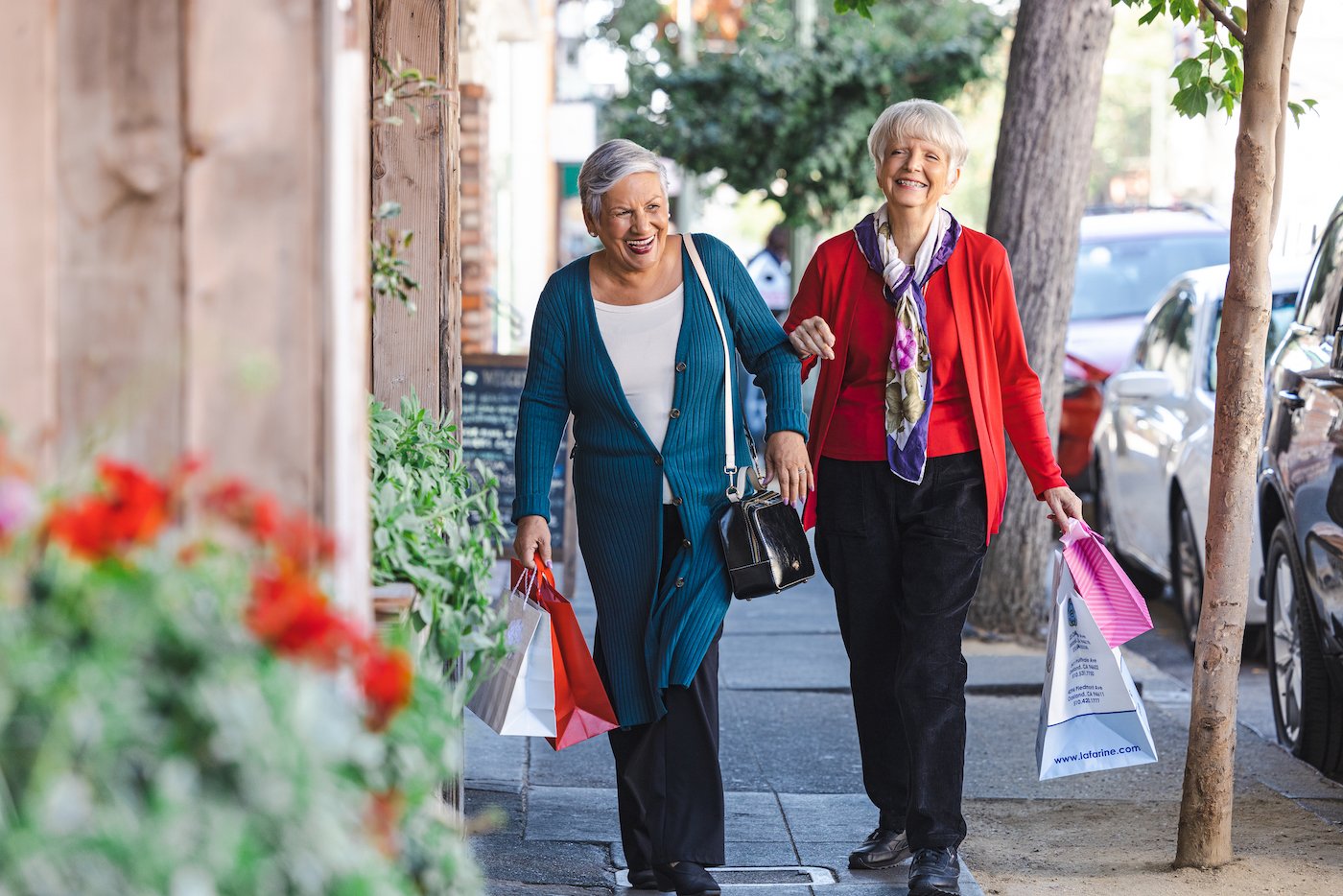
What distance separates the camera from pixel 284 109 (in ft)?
7.41

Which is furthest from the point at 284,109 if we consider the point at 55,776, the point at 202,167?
the point at 55,776

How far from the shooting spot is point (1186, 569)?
7992 mm

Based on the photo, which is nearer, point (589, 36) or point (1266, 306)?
point (1266, 306)

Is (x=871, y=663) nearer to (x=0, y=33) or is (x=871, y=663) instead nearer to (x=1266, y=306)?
(x=1266, y=306)

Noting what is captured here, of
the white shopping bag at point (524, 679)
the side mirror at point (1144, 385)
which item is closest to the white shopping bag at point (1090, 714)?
the white shopping bag at point (524, 679)

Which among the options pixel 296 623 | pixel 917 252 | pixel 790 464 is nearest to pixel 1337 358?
pixel 917 252

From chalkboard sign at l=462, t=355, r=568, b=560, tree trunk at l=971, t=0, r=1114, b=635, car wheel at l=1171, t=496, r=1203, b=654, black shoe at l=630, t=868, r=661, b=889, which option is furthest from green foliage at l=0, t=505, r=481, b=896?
chalkboard sign at l=462, t=355, r=568, b=560

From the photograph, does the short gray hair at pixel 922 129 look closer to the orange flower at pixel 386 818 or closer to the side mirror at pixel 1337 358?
the side mirror at pixel 1337 358

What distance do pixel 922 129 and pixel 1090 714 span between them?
59.0 inches

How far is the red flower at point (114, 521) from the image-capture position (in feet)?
6.00

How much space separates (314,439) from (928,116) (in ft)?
8.05

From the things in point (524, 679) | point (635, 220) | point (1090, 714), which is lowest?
point (1090, 714)

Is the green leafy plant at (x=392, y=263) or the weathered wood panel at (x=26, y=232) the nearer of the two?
the weathered wood panel at (x=26, y=232)

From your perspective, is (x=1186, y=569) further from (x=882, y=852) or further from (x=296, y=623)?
(x=296, y=623)
